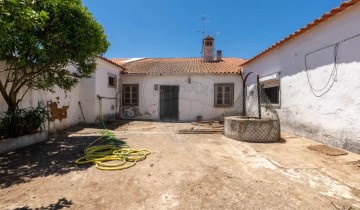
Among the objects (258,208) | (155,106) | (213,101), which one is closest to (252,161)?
(258,208)

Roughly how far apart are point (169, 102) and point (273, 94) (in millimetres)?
8622

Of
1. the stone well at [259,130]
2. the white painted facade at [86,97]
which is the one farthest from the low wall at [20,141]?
the stone well at [259,130]

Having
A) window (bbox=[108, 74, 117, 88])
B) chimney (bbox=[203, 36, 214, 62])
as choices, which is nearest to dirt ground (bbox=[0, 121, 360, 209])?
window (bbox=[108, 74, 117, 88])

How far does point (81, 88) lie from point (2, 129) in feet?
18.3

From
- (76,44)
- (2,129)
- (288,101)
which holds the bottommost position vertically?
(2,129)

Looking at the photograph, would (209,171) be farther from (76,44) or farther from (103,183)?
(76,44)

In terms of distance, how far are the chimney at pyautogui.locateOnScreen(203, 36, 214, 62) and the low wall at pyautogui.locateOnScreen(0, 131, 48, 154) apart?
1330 cm

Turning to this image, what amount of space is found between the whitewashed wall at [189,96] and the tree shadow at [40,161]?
24.2ft

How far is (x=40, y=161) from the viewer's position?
5133 millimetres

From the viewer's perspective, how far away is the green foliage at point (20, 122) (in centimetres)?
624

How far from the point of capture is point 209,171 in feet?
14.2

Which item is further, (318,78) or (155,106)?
(155,106)

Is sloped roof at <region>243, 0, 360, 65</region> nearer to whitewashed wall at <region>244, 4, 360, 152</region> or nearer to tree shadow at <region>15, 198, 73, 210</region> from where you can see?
whitewashed wall at <region>244, 4, 360, 152</region>

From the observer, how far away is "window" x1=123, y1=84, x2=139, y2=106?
14602mm
